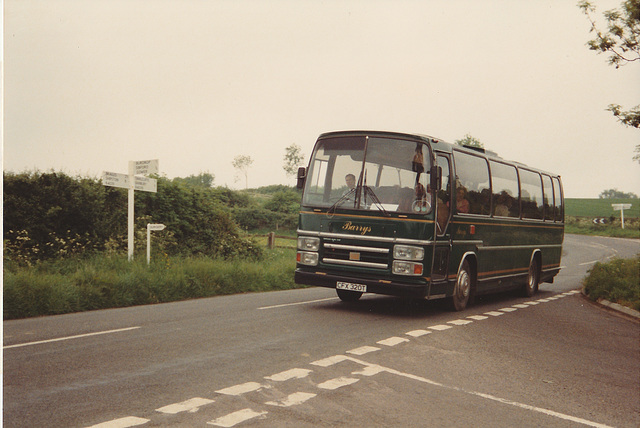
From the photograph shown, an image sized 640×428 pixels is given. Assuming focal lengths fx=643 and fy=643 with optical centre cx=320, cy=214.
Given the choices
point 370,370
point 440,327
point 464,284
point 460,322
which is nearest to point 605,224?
point 464,284

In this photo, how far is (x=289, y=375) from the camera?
6.36m

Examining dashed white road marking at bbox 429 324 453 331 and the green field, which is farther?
the green field

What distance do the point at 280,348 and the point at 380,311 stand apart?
4721 mm

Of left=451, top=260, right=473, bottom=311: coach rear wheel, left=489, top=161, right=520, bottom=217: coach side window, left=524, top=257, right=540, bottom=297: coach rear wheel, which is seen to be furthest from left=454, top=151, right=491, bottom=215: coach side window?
left=524, top=257, right=540, bottom=297: coach rear wheel

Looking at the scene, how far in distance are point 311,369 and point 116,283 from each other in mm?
7228

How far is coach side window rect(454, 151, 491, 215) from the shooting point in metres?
12.4

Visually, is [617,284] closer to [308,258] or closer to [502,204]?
[502,204]

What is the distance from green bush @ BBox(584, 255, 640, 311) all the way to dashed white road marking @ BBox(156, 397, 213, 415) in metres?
11.4

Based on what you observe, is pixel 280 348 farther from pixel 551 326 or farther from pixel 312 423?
pixel 551 326

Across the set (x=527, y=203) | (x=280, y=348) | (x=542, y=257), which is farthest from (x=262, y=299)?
(x=542, y=257)

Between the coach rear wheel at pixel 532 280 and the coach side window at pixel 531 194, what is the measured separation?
1.30 metres

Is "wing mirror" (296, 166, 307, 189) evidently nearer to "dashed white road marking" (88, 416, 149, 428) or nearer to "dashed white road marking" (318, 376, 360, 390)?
"dashed white road marking" (318, 376, 360, 390)

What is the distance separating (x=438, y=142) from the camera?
1167 cm

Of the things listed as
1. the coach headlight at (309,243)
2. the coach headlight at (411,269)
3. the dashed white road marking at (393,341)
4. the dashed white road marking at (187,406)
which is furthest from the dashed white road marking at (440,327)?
the dashed white road marking at (187,406)
